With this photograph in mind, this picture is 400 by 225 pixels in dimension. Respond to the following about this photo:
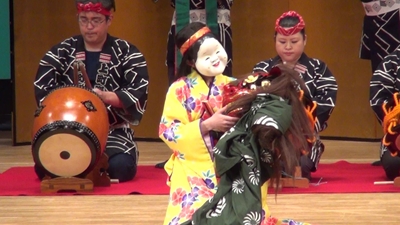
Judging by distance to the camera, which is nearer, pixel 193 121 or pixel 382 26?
pixel 193 121

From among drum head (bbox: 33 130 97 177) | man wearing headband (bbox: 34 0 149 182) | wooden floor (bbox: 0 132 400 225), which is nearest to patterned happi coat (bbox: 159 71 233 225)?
wooden floor (bbox: 0 132 400 225)

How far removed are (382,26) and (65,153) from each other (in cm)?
208

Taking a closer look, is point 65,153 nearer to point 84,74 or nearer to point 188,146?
point 84,74

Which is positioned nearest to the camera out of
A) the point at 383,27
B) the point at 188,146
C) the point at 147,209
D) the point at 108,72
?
the point at 188,146

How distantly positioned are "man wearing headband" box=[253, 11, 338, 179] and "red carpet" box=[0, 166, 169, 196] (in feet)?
2.51

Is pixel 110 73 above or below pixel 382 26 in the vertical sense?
below

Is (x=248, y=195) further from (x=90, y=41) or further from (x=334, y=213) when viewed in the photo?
(x=90, y=41)

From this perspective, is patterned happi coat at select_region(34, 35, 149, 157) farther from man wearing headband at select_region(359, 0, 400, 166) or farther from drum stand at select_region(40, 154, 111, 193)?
man wearing headband at select_region(359, 0, 400, 166)

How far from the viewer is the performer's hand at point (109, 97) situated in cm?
446

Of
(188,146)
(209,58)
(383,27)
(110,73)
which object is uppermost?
(209,58)

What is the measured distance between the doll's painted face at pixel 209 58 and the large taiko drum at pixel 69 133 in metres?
1.15

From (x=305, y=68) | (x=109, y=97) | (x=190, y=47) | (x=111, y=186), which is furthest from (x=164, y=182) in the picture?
(x=190, y=47)

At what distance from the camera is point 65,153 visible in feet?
13.8

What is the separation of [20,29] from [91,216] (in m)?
2.87
